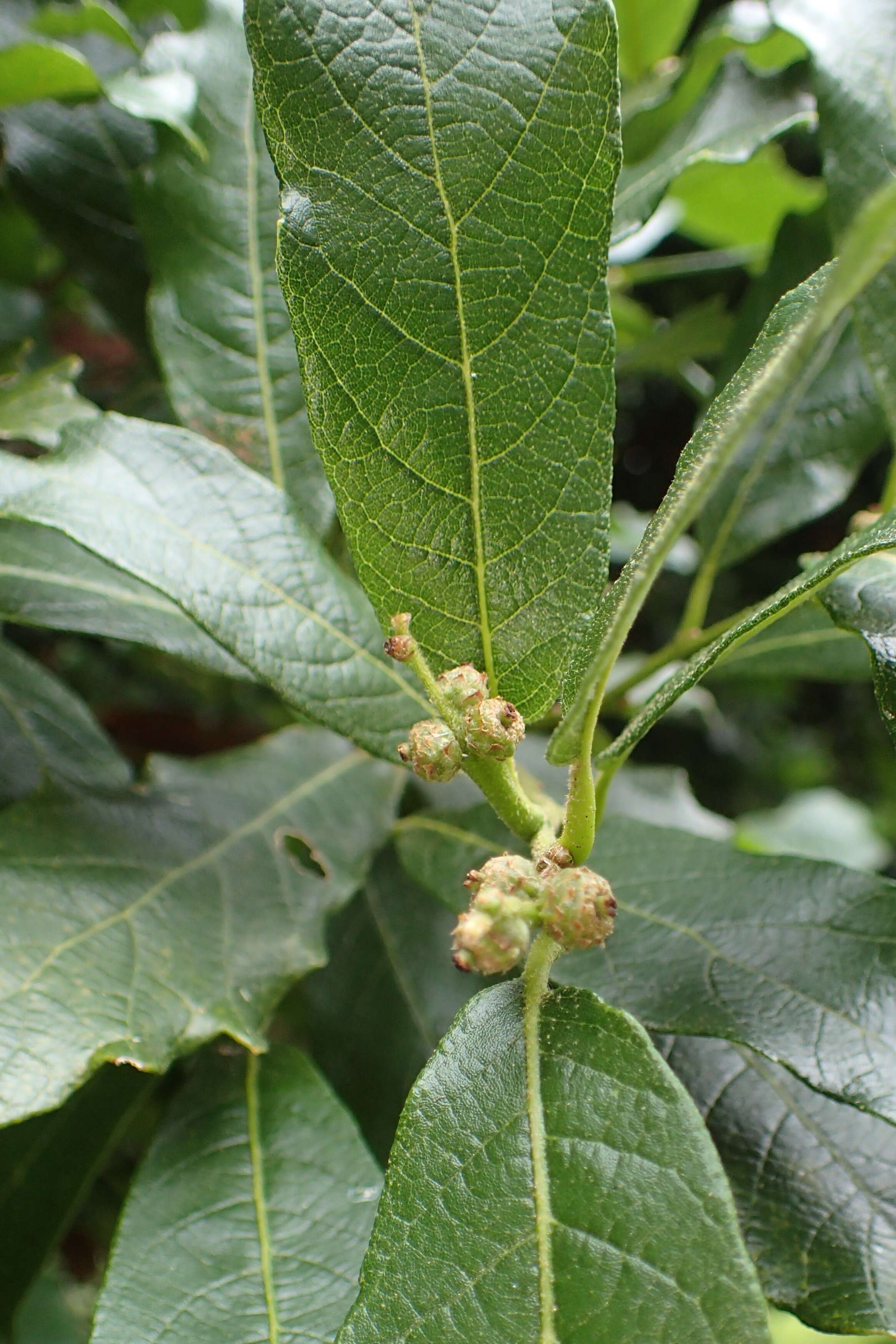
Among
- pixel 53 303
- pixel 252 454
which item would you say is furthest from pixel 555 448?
pixel 53 303

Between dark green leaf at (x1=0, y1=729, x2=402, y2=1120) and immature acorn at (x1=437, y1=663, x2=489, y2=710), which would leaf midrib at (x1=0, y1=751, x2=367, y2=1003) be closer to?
dark green leaf at (x1=0, y1=729, x2=402, y2=1120)

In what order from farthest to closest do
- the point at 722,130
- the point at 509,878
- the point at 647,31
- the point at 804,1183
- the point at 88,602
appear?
the point at 647,31 → the point at 722,130 → the point at 88,602 → the point at 804,1183 → the point at 509,878

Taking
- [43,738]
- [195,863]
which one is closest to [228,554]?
[195,863]

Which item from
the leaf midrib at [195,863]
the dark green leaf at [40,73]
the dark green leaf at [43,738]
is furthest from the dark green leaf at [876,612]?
the dark green leaf at [40,73]

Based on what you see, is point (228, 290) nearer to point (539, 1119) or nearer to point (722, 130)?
point (722, 130)

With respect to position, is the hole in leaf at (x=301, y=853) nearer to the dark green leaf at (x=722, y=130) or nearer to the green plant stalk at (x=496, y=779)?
the green plant stalk at (x=496, y=779)

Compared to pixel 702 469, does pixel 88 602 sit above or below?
above
